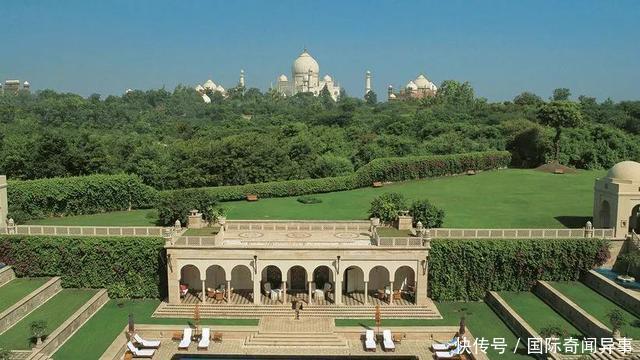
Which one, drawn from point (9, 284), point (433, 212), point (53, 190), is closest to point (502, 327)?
point (433, 212)

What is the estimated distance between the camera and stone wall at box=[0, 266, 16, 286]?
3316 cm

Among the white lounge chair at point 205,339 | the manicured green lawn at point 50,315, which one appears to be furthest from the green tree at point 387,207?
the manicured green lawn at point 50,315

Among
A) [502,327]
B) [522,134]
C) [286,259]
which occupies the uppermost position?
[522,134]

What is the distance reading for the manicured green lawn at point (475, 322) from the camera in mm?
26984

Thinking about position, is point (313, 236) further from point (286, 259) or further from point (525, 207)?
point (525, 207)

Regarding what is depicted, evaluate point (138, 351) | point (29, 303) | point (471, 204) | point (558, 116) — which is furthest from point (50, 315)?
point (558, 116)

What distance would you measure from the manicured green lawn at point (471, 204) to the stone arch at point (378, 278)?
891 cm

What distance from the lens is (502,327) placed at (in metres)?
29.7

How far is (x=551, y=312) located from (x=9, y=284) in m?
30.0

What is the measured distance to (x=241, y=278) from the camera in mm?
33969

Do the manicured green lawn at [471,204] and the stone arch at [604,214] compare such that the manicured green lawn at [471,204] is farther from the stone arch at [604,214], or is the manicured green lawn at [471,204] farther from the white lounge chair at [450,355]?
the white lounge chair at [450,355]

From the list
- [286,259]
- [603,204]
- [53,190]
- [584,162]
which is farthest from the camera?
[584,162]

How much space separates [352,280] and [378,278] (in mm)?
1564

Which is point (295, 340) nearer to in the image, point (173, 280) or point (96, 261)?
point (173, 280)
